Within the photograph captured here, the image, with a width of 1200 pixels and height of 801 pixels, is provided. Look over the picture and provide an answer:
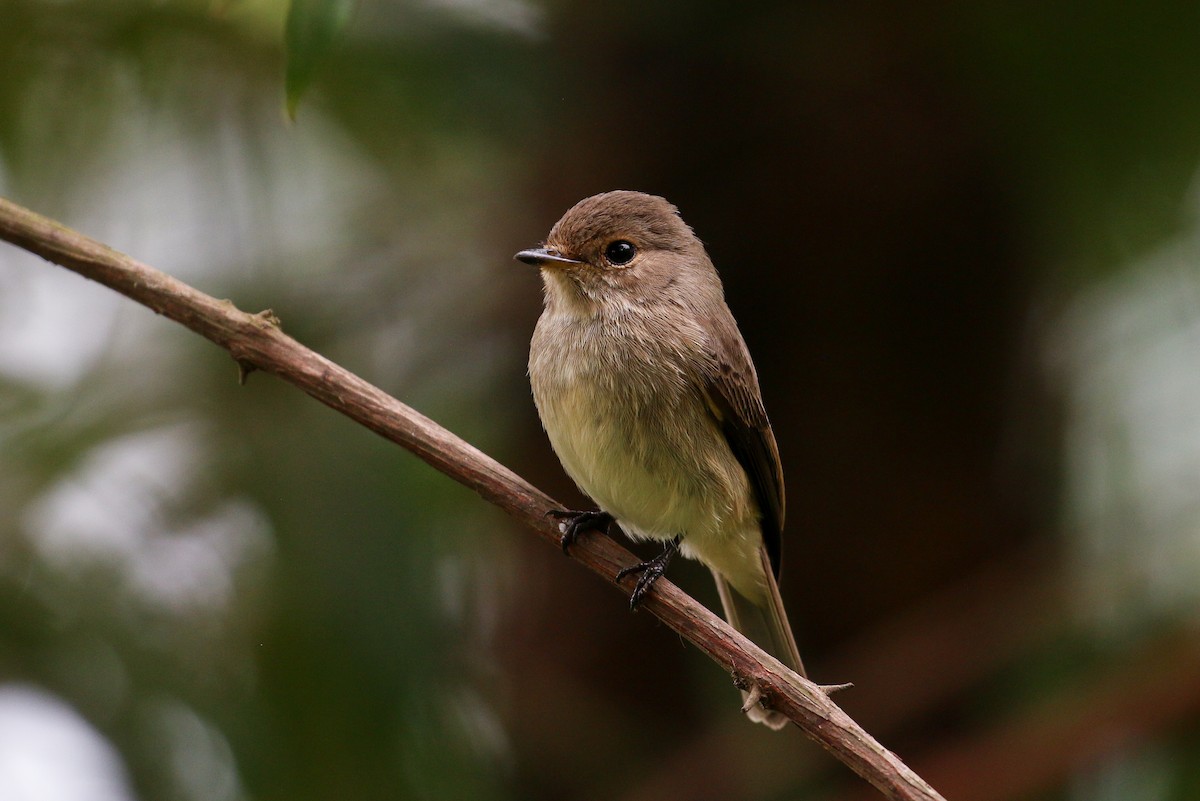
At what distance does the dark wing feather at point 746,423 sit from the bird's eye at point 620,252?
1.22 ft

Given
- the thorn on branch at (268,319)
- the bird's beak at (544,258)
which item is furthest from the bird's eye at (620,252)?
the thorn on branch at (268,319)

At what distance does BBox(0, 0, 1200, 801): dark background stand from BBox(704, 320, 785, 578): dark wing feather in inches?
28.9

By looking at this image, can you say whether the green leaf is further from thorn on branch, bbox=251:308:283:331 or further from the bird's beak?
the bird's beak

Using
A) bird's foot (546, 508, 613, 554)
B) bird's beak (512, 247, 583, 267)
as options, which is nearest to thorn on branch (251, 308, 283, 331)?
bird's foot (546, 508, 613, 554)

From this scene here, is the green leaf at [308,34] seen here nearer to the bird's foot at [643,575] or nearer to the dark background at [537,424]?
the bird's foot at [643,575]

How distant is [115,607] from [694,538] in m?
1.95

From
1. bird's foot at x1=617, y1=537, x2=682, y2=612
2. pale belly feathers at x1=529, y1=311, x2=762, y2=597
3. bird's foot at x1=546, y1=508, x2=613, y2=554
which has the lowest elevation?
bird's foot at x1=617, y1=537, x2=682, y2=612

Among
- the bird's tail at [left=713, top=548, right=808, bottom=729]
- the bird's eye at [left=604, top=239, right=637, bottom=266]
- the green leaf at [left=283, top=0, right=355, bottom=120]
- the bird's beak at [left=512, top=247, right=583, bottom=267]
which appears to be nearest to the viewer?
the green leaf at [left=283, top=0, right=355, bottom=120]

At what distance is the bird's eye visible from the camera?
147 inches

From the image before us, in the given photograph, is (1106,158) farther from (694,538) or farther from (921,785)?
(921,785)

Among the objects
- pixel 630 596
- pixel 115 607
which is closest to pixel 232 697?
pixel 115 607

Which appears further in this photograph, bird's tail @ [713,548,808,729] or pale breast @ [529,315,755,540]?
bird's tail @ [713,548,808,729]

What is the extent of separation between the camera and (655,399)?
3.39 metres

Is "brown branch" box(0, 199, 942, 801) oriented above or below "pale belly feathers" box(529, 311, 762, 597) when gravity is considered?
below
